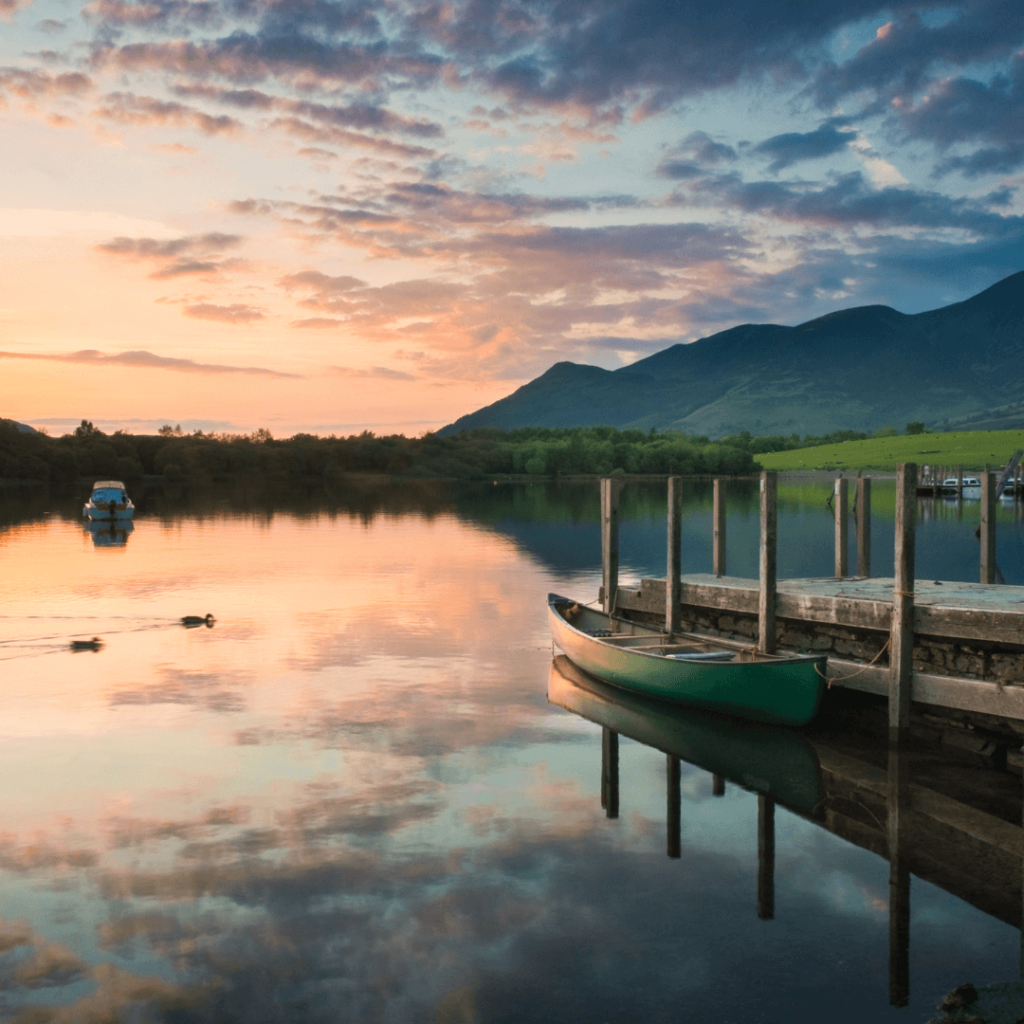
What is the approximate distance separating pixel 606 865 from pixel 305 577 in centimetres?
3242

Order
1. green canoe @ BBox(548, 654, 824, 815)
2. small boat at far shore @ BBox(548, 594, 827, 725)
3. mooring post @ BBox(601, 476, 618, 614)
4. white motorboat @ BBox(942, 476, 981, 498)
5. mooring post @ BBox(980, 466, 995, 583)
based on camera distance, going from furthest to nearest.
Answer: white motorboat @ BBox(942, 476, 981, 498) → mooring post @ BBox(601, 476, 618, 614) → mooring post @ BBox(980, 466, 995, 583) → small boat at far shore @ BBox(548, 594, 827, 725) → green canoe @ BBox(548, 654, 824, 815)

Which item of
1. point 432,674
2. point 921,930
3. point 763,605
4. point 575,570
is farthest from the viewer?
point 575,570

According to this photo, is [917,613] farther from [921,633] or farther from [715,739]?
[715,739]

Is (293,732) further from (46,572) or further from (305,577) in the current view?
(46,572)

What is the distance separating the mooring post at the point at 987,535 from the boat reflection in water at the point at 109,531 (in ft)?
154

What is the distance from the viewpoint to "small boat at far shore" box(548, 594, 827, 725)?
16750mm

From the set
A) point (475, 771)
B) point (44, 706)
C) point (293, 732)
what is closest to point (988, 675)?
point (475, 771)

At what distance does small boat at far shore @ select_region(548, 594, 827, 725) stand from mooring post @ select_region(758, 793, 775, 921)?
3080 mm

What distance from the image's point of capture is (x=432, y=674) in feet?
75.0

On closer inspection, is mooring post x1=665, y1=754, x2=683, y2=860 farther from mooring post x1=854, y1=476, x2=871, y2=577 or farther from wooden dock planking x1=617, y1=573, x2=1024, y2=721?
mooring post x1=854, y1=476, x2=871, y2=577

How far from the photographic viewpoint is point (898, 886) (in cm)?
1082

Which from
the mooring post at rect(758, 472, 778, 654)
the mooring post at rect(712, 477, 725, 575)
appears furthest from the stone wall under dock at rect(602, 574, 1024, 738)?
the mooring post at rect(712, 477, 725, 575)

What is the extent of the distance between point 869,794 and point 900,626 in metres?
3.20

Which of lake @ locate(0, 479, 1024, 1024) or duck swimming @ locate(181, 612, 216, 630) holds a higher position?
duck swimming @ locate(181, 612, 216, 630)
